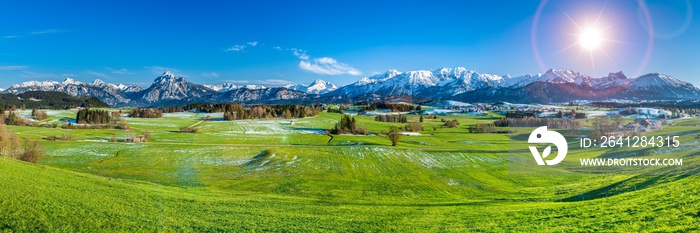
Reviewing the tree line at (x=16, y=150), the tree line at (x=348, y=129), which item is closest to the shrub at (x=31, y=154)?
the tree line at (x=16, y=150)

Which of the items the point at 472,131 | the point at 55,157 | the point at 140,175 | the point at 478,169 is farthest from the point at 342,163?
the point at 472,131

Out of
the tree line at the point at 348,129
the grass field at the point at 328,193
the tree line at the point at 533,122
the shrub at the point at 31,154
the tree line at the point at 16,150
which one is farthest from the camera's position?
the tree line at the point at 533,122

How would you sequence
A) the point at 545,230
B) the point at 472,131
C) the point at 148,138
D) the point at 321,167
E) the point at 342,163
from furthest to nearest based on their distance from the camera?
1. the point at 472,131
2. the point at 148,138
3. the point at 342,163
4. the point at 321,167
5. the point at 545,230

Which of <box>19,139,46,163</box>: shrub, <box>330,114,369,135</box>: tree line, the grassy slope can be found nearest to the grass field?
the grassy slope

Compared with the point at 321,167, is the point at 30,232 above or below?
above

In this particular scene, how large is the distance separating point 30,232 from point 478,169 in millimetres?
68273

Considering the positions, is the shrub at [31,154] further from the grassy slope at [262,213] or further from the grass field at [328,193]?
the grassy slope at [262,213]

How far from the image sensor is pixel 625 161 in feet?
184

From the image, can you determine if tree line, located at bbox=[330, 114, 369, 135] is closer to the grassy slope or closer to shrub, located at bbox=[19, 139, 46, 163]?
shrub, located at bbox=[19, 139, 46, 163]

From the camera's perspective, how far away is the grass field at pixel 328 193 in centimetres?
2273

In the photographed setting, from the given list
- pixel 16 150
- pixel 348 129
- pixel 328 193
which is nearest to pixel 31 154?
pixel 16 150

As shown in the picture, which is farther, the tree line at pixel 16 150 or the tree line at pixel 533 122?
the tree line at pixel 533 122

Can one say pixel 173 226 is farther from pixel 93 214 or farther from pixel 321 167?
pixel 321 167

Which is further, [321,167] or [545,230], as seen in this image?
[321,167]
